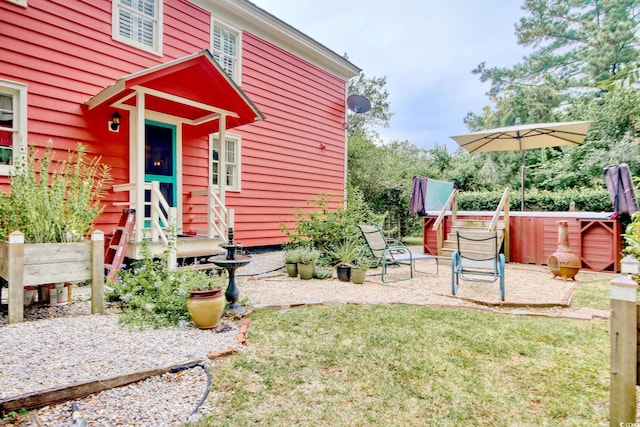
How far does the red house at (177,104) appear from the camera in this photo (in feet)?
15.8

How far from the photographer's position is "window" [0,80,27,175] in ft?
15.4

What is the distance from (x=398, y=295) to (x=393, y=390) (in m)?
2.55

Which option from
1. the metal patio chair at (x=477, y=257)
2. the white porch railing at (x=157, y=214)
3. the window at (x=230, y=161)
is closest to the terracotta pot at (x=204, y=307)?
the white porch railing at (x=157, y=214)

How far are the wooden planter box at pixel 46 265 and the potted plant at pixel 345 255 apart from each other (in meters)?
3.36

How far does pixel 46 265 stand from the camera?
10.1 ft

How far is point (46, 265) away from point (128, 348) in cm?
133

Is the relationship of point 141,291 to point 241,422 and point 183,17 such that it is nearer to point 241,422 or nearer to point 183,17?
point 241,422

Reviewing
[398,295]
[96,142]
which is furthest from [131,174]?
[398,295]

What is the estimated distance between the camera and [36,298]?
3682 millimetres

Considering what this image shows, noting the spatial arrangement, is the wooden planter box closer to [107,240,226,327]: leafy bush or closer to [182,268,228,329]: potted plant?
[107,240,226,327]: leafy bush

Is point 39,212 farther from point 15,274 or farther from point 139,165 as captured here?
point 139,165

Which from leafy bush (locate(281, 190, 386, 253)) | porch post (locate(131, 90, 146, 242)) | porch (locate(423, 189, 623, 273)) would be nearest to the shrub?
porch (locate(423, 189, 623, 273))

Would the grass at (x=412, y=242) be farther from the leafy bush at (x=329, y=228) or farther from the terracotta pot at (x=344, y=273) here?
the terracotta pot at (x=344, y=273)

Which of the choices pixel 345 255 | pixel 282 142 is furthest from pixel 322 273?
pixel 282 142
